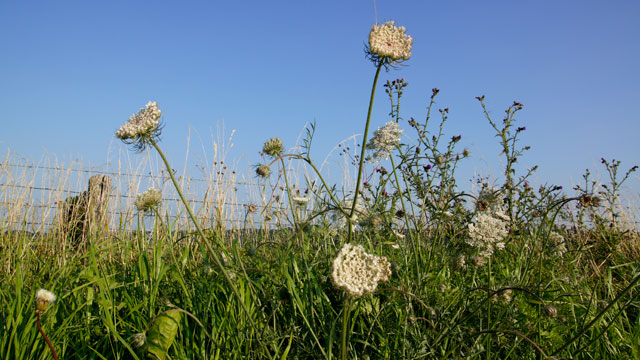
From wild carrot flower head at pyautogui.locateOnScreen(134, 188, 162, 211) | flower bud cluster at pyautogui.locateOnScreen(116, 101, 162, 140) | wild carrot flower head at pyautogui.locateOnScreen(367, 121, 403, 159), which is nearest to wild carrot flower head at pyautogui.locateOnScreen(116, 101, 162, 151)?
flower bud cluster at pyautogui.locateOnScreen(116, 101, 162, 140)

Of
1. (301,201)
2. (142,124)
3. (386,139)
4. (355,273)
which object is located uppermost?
(386,139)

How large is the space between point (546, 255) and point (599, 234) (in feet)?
6.48

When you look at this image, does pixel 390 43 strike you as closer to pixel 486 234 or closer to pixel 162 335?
pixel 486 234

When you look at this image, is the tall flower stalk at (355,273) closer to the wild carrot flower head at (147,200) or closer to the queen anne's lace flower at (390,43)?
the queen anne's lace flower at (390,43)

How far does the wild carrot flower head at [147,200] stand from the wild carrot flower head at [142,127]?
52 centimetres

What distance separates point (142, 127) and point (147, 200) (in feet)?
2.11

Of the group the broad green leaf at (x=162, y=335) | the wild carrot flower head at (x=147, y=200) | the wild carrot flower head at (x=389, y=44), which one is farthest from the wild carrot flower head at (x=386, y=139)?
the broad green leaf at (x=162, y=335)

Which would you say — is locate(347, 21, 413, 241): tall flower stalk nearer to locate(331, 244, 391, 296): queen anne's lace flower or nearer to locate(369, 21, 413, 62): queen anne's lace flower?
locate(369, 21, 413, 62): queen anne's lace flower

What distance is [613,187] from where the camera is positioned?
5.16 m

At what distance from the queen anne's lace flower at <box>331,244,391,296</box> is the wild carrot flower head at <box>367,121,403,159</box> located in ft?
4.59

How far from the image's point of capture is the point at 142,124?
5.52ft

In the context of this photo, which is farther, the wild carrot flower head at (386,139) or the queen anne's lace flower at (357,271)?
the wild carrot flower head at (386,139)

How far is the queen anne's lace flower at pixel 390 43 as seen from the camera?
162 centimetres

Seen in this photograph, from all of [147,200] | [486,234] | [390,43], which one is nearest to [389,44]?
[390,43]
